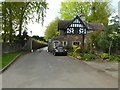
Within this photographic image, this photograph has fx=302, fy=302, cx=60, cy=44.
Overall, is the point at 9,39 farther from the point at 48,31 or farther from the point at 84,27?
the point at 48,31

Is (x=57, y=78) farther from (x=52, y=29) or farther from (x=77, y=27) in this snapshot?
(x=52, y=29)

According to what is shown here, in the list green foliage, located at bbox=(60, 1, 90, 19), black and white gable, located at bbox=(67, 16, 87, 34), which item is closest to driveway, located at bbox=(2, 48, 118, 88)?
black and white gable, located at bbox=(67, 16, 87, 34)

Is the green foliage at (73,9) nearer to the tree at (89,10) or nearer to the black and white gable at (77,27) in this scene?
the tree at (89,10)

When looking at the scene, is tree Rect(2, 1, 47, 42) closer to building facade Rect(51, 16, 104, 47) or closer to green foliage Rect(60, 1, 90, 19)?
building facade Rect(51, 16, 104, 47)

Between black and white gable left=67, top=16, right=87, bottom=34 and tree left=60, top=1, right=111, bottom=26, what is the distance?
1398 cm

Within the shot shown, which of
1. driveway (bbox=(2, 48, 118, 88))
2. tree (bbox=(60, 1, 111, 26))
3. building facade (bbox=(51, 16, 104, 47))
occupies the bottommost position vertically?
driveway (bbox=(2, 48, 118, 88))

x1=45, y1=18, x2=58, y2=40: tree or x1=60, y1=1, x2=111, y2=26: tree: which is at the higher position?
x1=60, y1=1, x2=111, y2=26: tree

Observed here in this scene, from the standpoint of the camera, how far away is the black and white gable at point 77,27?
209ft

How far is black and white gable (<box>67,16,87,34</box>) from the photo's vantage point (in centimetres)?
6384

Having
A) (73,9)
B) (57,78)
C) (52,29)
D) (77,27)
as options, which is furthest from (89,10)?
(57,78)

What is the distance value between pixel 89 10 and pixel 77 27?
15.9 metres

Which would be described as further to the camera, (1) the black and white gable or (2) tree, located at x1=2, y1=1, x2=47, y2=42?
(1) the black and white gable

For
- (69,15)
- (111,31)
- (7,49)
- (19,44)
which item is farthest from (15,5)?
(69,15)

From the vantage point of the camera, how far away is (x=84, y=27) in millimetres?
64812
